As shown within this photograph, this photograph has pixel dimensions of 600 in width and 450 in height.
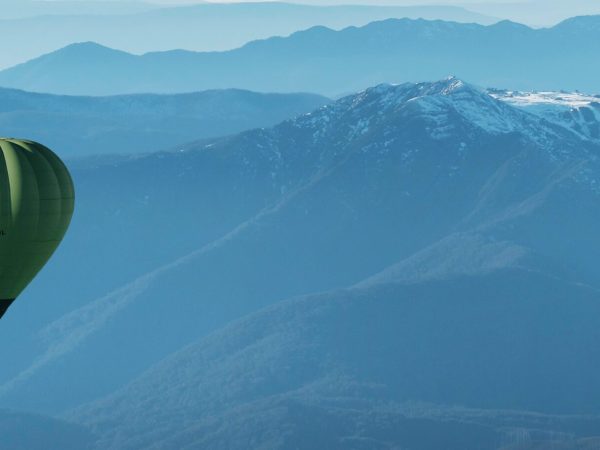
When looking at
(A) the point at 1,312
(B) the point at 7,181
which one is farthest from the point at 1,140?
(A) the point at 1,312

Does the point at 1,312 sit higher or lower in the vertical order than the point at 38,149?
lower

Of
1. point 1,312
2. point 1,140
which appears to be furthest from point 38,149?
point 1,312

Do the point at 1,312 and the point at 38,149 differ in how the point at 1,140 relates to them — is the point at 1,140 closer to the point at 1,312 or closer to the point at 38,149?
the point at 38,149

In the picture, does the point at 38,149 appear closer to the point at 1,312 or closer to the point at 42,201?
the point at 42,201

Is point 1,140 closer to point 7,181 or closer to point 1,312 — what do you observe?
point 7,181
